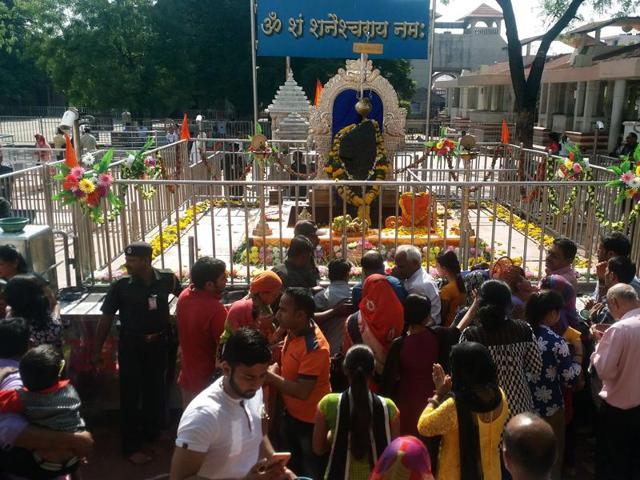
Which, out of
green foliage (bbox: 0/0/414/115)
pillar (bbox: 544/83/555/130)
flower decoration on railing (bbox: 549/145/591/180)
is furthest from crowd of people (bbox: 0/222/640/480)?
green foliage (bbox: 0/0/414/115)

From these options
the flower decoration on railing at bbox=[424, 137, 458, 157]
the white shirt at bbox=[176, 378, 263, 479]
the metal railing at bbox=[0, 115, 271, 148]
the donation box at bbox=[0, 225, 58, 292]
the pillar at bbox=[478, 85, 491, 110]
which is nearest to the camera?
the white shirt at bbox=[176, 378, 263, 479]

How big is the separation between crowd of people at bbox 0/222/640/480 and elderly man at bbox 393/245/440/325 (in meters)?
0.01

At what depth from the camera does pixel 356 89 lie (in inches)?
404

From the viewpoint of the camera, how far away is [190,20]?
104ft

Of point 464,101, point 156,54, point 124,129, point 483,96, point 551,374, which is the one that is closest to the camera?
point 551,374

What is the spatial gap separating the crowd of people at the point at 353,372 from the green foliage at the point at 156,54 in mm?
27481

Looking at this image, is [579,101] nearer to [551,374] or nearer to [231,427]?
[551,374]

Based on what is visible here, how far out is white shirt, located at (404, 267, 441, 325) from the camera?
150 inches

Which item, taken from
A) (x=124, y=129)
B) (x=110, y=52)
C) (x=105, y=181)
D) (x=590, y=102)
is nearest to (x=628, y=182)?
(x=105, y=181)

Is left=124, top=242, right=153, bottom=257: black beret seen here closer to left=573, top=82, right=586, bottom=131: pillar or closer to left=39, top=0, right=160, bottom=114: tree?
left=573, top=82, right=586, bottom=131: pillar

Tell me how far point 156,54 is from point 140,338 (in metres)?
30.3

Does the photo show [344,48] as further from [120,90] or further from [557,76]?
[120,90]

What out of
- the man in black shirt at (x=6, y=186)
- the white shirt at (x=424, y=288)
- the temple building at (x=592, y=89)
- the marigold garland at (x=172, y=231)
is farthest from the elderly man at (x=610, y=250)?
the temple building at (x=592, y=89)

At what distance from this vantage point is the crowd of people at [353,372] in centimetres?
227
